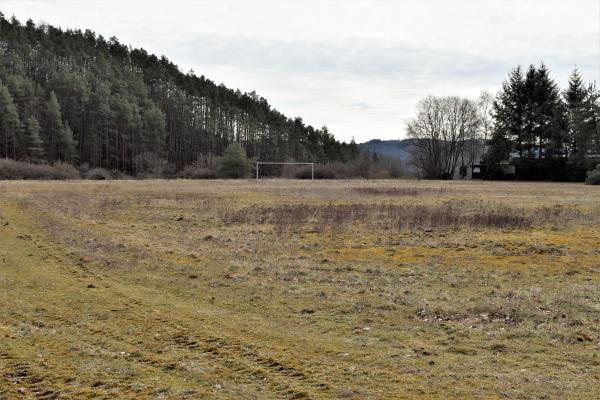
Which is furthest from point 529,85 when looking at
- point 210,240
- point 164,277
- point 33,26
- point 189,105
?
point 33,26

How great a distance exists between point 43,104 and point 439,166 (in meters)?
67.4

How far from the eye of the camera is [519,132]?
3063 inches

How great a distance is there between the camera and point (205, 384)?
5316 mm

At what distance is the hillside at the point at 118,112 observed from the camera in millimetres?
86500

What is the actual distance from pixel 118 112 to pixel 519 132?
65408 millimetres

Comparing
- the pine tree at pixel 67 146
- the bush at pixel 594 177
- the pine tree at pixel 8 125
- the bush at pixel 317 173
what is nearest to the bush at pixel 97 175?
the pine tree at pixel 67 146

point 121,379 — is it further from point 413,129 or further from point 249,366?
point 413,129

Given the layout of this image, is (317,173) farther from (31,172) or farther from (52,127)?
(31,172)

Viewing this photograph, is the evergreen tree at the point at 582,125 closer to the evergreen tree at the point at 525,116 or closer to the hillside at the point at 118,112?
the evergreen tree at the point at 525,116

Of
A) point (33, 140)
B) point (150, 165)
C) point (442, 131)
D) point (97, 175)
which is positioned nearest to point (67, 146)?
point (33, 140)

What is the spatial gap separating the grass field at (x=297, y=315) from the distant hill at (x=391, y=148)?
78422mm

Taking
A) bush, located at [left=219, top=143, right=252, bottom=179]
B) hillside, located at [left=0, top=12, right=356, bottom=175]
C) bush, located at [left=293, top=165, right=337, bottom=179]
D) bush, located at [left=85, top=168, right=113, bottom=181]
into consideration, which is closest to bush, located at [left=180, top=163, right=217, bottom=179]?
bush, located at [left=219, top=143, right=252, bottom=179]

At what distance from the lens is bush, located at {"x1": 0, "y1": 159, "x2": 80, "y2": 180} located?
68250mm

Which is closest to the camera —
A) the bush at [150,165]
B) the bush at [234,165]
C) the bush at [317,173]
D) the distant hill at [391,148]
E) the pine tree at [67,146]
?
the bush at [234,165]
